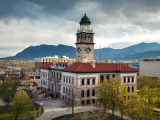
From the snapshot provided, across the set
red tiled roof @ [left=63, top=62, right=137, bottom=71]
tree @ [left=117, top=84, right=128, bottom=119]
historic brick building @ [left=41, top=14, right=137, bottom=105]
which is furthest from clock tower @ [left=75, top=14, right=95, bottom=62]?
tree @ [left=117, top=84, right=128, bottom=119]

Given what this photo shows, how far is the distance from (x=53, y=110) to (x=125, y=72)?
87.8ft

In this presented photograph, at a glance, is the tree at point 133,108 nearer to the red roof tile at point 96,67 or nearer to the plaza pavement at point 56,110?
the plaza pavement at point 56,110

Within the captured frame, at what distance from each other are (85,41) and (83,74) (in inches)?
721

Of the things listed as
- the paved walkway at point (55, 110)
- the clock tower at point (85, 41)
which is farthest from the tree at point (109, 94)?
the clock tower at point (85, 41)

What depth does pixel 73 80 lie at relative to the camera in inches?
2042

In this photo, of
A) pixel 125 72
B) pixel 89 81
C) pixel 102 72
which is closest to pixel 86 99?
pixel 89 81

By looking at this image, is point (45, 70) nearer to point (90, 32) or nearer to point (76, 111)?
point (90, 32)

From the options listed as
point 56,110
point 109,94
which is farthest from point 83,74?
point 56,110

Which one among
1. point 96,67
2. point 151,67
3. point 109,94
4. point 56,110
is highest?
point 96,67

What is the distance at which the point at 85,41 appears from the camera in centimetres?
6569

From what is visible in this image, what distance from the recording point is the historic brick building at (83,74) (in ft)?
168

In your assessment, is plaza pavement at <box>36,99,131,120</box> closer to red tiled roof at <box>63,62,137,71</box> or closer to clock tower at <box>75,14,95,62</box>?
red tiled roof at <box>63,62,137,71</box>

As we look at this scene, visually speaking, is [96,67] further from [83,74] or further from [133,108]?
[133,108]

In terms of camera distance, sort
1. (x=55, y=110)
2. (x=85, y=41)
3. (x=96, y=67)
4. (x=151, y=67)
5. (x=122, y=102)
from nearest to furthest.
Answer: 1. (x=122, y=102)
2. (x=55, y=110)
3. (x=96, y=67)
4. (x=85, y=41)
5. (x=151, y=67)
